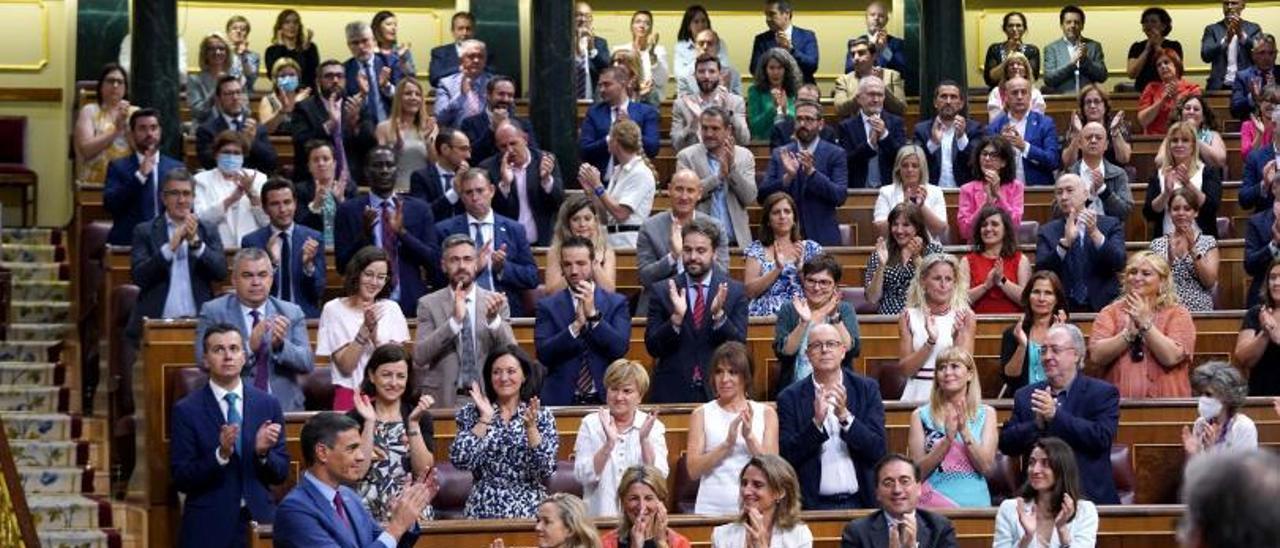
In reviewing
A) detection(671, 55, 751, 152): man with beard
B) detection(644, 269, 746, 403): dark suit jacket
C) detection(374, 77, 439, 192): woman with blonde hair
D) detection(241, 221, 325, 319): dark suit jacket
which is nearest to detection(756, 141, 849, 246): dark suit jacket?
detection(671, 55, 751, 152): man with beard

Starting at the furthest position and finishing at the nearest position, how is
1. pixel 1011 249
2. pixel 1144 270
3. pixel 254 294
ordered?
pixel 1011 249 < pixel 1144 270 < pixel 254 294

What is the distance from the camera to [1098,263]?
9719mm

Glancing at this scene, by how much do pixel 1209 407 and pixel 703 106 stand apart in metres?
3.92

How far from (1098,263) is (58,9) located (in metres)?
7.23

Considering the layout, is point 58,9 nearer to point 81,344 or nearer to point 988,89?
point 81,344

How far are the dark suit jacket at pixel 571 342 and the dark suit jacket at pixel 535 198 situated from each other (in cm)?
154

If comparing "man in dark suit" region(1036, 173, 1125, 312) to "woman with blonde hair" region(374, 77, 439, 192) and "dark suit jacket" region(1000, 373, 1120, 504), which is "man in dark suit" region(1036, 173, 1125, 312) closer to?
"dark suit jacket" region(1000, 373, 1120, 504)

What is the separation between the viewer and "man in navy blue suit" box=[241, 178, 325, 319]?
8953mm

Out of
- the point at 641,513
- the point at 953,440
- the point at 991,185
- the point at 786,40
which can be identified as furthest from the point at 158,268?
the point at 786,40

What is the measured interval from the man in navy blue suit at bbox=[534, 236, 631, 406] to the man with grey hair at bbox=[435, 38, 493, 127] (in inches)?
114

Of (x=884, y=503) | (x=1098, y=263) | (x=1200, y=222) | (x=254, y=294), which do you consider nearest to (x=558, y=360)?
(x=254, y=294)

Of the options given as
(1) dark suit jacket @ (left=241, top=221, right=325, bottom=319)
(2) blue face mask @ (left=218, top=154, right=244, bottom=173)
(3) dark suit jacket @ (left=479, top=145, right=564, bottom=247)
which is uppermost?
(2) blue face mask @ (left=218, top=154, right=244, bottom=173)

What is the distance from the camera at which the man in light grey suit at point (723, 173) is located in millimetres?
10117

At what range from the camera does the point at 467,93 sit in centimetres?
1145
